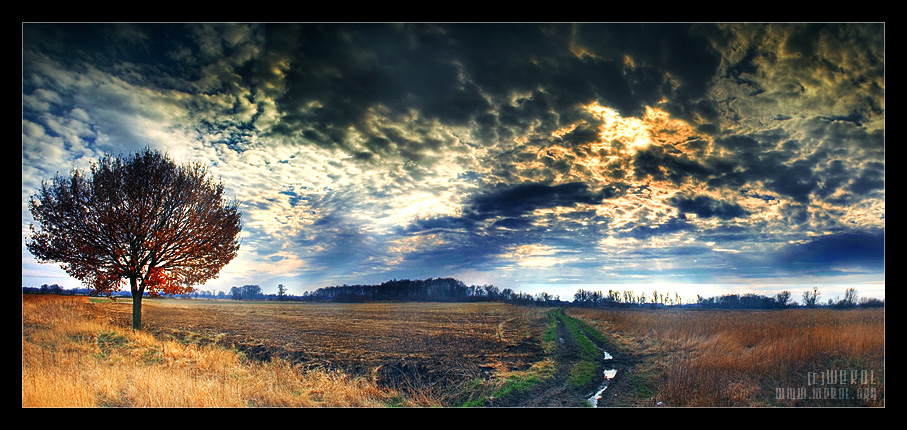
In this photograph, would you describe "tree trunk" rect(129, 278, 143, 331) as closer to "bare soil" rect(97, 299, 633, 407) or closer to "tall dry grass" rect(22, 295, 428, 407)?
"bare soil" rect(97, 299, 633, 407)

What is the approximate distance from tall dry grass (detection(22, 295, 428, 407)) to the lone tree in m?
4.49

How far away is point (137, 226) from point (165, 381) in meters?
13.3

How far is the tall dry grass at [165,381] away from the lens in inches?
376

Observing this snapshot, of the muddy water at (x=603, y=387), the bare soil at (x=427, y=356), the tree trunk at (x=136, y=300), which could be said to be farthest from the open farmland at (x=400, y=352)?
the muddy water at (x=603, y=387)

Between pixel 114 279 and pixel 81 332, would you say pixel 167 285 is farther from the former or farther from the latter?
pixel 81 332

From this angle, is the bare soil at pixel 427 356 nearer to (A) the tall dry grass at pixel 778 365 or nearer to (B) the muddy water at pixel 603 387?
(B) the muddy water at pixel 603 387

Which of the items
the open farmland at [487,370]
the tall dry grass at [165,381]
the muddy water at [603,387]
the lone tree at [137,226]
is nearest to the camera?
the tall dry grass at [165,381]

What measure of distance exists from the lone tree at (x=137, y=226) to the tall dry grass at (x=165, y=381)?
14.7ft

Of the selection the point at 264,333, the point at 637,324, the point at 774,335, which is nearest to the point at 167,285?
the point at 264,333

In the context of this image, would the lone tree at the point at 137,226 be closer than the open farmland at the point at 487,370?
No

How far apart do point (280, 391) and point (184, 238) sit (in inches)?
576

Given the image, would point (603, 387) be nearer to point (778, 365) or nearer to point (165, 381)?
point (778, 365)

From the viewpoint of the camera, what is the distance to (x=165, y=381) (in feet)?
35.2

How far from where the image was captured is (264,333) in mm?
26781
